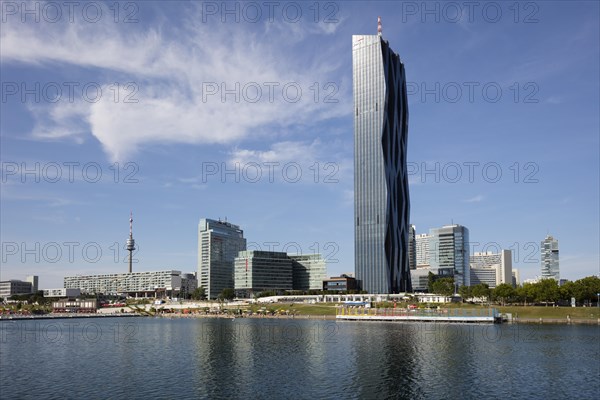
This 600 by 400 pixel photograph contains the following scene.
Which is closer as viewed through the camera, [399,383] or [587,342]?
[399,383]

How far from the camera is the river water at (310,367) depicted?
6631 cm

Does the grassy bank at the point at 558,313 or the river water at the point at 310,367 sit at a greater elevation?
the river water at the point at 310,367

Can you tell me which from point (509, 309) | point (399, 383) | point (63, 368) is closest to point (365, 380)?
point (399, 383)

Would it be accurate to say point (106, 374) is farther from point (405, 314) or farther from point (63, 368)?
point (405, 314)

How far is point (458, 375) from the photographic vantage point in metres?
76.0

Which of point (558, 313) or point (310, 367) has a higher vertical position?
point (310, 367)

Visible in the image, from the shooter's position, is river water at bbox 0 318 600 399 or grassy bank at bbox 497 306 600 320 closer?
river water at bbox 0 318 600 399

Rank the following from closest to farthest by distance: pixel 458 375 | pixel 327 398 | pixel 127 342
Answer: pixel 327 398 → pixel 458 375 → pixel 127 342

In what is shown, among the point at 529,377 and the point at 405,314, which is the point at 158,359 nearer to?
the point at 529,377

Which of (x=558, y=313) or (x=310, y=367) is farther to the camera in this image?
(x=558, y=313)

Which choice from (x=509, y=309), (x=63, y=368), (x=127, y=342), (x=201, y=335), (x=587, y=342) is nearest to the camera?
(x=63, y=368)

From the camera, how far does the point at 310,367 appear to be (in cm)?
8331

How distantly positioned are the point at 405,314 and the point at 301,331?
6183cm

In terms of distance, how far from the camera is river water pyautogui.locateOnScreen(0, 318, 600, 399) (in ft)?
218
